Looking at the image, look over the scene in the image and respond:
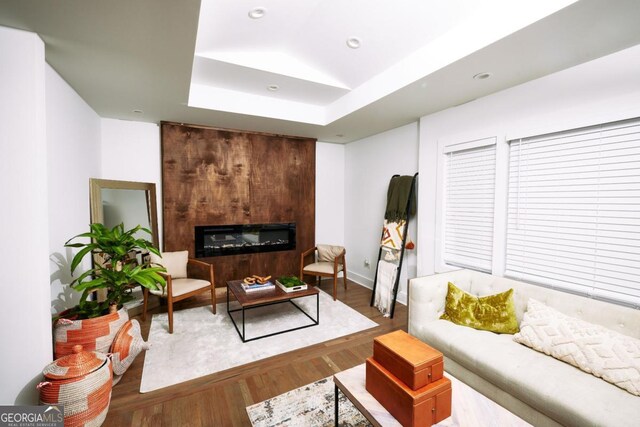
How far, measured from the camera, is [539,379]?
1.57 meters

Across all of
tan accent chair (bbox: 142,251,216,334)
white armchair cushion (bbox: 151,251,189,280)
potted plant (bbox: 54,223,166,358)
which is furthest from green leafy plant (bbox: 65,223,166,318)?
white armchair cushion (bbox: 151,251,189,280)

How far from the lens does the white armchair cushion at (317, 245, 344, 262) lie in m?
4.38

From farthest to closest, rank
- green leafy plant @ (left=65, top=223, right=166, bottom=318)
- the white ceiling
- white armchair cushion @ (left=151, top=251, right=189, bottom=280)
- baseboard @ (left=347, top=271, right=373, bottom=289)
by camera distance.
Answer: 1. baseboard @ (left=347, top=271, right=373, bottom=289)
2. white armchair cushion @ (left=151, top=251, right=189, bottom=280)
3. green leafy plant @ (left=65, top=223, right=166, bottom=318)
4. the white ceiling

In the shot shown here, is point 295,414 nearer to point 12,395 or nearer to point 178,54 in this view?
point 12,395

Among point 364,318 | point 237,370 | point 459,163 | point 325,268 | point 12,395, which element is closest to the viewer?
point 12,395

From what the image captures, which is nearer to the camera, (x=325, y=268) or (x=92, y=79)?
(x=92, y=79)

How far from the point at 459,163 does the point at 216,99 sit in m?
2.92

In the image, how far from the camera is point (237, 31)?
2332 millimetres

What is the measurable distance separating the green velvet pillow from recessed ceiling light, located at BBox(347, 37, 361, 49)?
2.38 m

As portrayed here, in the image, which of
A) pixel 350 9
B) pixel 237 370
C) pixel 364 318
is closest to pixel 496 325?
pixel 364 318

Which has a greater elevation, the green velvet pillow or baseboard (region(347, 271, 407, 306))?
the green velvet pillow

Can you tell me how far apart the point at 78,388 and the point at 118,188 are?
251 centimetres

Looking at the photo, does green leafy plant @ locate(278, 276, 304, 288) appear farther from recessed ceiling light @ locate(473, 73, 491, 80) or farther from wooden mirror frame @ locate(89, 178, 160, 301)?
recessed ceiling light @ locate(473, 73, 491, 80)

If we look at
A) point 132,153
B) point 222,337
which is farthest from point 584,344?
point 132,153
